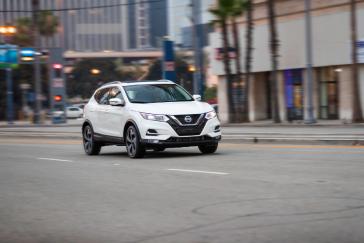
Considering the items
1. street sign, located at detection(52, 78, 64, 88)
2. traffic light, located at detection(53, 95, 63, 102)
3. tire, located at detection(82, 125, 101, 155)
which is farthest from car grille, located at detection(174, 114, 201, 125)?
traffic light, located at detection(53, 95, 63, 102)

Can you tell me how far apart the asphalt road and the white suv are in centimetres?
51

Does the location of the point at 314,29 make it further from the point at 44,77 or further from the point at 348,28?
the point at 44,77

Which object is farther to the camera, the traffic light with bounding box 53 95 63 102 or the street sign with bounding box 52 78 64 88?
the traffic light with bounding box 53 95 63 102

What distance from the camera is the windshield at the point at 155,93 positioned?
16.7m

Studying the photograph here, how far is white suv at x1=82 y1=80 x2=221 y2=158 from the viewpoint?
1575cm

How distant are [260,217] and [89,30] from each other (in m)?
191

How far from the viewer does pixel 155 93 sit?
1691 cm

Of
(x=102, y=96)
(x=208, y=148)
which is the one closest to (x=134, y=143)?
(x=208, y=148)

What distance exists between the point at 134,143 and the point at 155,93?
1.32m

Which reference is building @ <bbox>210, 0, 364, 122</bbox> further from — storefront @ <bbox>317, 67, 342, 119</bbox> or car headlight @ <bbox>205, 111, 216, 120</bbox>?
car headlight @ <bbox>205, 111, 216, 120</bbox>

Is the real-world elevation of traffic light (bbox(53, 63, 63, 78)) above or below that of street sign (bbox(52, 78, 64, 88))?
above

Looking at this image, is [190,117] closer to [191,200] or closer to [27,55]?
[191,200]

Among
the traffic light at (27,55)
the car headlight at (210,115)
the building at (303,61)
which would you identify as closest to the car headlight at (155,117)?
the car headlight at (210,115)

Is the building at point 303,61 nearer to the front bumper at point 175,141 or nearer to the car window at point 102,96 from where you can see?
the car window at point 102,96
